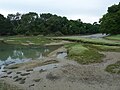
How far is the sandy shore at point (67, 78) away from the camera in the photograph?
1922 cm

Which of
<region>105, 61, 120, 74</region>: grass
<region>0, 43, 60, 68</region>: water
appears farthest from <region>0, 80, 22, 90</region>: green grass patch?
<region>0, 43, 60, 68</region>: water

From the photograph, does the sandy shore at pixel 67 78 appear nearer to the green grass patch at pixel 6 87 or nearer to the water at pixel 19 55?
the green grass patch at pixel 6 87

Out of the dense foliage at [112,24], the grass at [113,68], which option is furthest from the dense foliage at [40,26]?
the grass at [113,68]

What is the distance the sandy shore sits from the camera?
63.1 ft

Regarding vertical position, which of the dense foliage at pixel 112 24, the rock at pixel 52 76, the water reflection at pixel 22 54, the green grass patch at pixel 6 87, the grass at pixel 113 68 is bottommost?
the water reflection at pixel 22 54

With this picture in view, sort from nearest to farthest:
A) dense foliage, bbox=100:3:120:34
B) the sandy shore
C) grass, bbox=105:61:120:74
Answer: the sandy shore → grass, bbox=105:61:120:74 → dense foliage, bbox=100:3:120:34

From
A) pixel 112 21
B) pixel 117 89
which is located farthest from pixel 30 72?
pixel 112 21

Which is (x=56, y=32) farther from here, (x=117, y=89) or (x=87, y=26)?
(x=117, y=89)

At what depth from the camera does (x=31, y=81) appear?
70.3 ft

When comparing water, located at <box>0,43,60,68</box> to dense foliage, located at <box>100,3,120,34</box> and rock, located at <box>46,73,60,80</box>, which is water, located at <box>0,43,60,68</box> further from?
dense foliage, located at <box>100,3,120,34</box>

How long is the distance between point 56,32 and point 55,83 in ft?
313

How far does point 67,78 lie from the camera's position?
21547 millimetres

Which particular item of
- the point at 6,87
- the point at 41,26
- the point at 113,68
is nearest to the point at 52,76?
the point at 6,87

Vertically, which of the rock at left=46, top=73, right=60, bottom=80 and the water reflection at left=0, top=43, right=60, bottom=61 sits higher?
the rock at left=46, top=73, right=60, bottom=80
